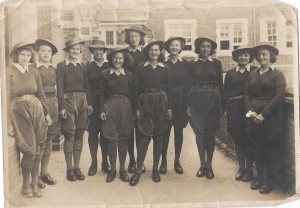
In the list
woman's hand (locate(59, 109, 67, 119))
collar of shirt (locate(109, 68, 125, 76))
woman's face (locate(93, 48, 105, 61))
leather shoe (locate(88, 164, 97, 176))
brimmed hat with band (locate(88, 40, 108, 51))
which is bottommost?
leather shoe (locate(88, 164, 97, 176))

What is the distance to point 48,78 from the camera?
12.0 feet

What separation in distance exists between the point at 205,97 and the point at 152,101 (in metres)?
0.45

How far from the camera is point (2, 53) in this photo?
3.64m

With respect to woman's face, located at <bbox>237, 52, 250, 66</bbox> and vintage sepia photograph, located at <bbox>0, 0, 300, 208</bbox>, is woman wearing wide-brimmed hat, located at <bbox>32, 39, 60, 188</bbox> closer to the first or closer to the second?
vintage sepia photograph, located at <bbox>0, 0, 300, 208</bbox>

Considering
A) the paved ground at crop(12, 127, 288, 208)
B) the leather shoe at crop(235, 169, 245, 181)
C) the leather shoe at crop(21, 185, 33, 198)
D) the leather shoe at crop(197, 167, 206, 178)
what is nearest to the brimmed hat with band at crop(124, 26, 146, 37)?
the paved ground at crop(12, 127, 288, 208)

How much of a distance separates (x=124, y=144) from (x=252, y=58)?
4.29ft

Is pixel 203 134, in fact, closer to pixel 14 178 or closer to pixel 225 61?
pixel 225 61

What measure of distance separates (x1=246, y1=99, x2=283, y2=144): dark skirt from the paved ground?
0.30 meters

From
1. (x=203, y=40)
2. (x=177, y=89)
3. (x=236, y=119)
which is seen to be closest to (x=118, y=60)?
(x=177, y=89)

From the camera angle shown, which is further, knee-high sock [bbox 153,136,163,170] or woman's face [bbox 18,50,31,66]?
knee-high sock [bbox 153,136,163,170]

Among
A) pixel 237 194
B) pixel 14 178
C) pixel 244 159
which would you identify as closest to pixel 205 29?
pixel 244 159

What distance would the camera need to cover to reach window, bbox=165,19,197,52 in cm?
370

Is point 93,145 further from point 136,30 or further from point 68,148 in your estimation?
point 136,30

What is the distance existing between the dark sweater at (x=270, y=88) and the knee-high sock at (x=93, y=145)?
1.31 metres
